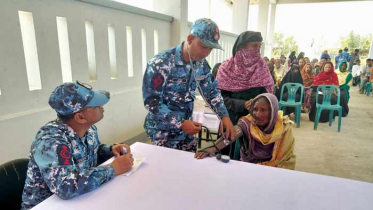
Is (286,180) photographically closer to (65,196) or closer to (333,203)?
(333,203)

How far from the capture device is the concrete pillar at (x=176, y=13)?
3336 millimetres

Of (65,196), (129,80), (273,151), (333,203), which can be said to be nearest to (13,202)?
(65,196)

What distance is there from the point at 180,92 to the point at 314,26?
52.3ft

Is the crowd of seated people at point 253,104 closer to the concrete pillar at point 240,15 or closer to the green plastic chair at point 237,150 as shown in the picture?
the green plastic chair at point 237,150

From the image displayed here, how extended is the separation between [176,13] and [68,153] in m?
2.90

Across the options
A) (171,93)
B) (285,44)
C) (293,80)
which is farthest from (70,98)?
(285,44)

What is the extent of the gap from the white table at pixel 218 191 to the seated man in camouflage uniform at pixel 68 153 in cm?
5

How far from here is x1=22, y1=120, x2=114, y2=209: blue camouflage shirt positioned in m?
0.83

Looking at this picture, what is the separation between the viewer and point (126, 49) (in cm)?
271

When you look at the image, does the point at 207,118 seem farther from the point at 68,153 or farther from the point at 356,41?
the point at 356,41

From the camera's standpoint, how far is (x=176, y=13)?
3.37m

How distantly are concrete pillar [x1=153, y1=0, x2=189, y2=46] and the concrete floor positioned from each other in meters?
2.33

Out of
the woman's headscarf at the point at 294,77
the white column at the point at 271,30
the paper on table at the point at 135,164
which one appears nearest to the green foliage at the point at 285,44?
the white column at the point at 271,30

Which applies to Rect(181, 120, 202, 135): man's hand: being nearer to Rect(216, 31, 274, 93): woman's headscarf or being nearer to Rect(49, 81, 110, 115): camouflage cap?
Rect(49, 81, 110, 115): camouflage cap
